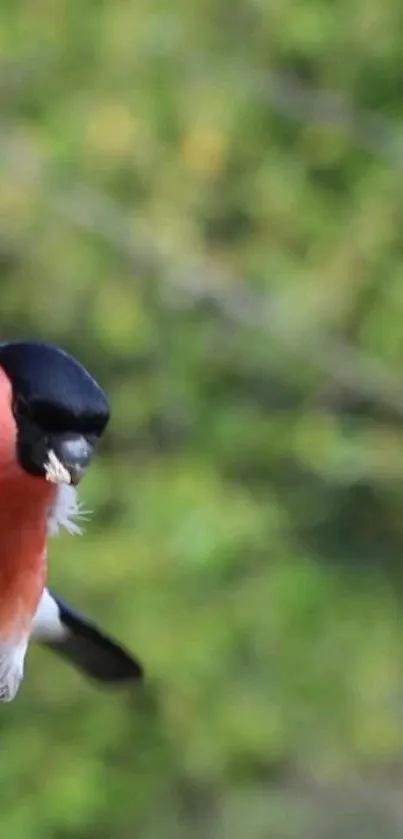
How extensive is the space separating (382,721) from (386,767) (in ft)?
1.49

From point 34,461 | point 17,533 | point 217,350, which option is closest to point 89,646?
point 17,533

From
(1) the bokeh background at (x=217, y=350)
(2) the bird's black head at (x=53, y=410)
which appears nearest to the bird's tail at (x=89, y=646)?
(2) the bird's black head at (x=53, y=410)

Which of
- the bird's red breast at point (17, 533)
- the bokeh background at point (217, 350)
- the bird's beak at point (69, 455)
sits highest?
the bird's beak at point (69, 455)

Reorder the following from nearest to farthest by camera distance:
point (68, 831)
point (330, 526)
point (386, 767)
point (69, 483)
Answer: point (69, 483), point (68, 831), point (330, 526), point (386, 767)

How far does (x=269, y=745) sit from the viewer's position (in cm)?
177

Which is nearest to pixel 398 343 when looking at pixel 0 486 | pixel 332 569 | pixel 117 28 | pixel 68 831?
pixel 332 569

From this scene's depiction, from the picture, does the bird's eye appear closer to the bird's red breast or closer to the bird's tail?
the bird's red breast

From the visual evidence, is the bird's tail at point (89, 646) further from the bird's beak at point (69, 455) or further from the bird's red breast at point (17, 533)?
the bird's beak at point (69, 455)

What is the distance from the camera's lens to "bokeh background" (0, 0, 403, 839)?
172cm

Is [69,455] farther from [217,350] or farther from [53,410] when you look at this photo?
[217,350]

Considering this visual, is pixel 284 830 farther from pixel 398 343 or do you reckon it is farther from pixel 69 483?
pixel 69 483

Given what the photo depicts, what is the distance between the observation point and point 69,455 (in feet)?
2.24

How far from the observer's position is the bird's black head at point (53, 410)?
0.67 m

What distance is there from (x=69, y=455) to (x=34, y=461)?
0.09 feet
